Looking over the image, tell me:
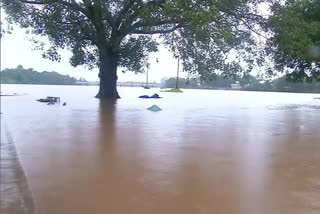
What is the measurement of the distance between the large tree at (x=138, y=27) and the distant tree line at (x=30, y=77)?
1.87 ft

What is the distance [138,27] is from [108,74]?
290cm

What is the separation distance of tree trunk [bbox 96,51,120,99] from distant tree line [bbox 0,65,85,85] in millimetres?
12825

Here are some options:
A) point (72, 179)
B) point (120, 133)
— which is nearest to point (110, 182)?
point (72, 179)

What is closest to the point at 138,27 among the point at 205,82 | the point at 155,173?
the point at 205,82

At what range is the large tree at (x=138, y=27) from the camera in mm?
8398

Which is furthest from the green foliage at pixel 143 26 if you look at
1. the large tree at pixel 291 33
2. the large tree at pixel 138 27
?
the large tree at pixel 291 33

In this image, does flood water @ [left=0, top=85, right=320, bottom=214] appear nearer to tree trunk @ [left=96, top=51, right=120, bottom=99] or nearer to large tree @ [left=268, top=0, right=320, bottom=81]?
large tree @ [left=268, top=0, right=320, bottom=81]

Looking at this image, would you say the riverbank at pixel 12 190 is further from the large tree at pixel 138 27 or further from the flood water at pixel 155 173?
the large tree at pixel 138 27

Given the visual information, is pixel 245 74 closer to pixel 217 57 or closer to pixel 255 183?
pixel 217 57

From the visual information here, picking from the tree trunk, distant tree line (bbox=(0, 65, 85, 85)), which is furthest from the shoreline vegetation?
the tree trunk

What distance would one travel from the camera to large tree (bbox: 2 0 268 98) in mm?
8398

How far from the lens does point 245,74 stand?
1744 cm

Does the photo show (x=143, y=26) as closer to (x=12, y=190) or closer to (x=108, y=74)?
(x=108, y=74)

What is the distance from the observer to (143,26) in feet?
47.5
